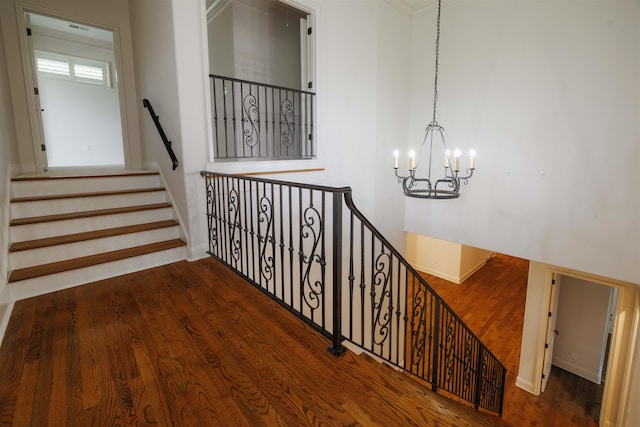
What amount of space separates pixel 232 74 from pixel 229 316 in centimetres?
390

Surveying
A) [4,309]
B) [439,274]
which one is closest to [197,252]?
[4,309]

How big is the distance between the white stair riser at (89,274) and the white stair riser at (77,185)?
1130mm

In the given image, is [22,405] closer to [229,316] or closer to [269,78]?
[229,316]

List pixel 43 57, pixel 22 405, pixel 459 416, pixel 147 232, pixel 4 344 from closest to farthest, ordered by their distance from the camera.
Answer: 1. pixel 22 405
2. pixel 459 416
3. pixel 4 344
4. pixel 147 232
5. pixel 43 57

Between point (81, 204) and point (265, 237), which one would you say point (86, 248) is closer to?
point (81, 204)

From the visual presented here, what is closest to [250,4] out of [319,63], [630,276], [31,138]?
[319,63]

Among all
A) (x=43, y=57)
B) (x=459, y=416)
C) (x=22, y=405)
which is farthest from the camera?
(x=43, y=57)

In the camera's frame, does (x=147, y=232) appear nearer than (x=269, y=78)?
Yes

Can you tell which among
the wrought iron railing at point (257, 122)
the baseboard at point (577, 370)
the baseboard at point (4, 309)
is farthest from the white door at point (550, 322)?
the baseboard at point (4, 309)

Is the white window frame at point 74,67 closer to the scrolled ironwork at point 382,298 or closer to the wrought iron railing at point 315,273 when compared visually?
the wrought iron railing at point 315,273

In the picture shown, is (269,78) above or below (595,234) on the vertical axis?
above

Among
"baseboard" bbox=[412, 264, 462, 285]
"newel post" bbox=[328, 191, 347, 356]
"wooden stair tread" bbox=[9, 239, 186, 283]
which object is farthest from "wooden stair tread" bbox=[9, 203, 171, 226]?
"baseboard" bbox=[412, 264, 462, 285]

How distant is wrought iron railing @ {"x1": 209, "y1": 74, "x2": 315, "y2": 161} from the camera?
4430 mm

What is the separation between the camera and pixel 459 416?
1.58 m
